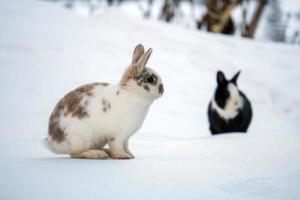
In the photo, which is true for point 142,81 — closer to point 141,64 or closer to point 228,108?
point 141,64

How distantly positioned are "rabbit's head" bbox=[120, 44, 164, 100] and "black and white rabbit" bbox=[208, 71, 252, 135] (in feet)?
8.31

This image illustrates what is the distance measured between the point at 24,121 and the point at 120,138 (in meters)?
3.39

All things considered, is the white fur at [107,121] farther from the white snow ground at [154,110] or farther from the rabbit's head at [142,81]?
the white snow ground at [154,110]

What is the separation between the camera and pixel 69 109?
315cm

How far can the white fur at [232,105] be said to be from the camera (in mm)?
5477

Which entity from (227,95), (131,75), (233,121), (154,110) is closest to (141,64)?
(131,75)

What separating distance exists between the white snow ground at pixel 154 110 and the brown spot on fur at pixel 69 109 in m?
0.18

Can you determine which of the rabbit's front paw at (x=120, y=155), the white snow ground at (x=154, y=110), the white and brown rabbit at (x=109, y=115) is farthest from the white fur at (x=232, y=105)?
the rabbit's front paw at (x=120, y=155)

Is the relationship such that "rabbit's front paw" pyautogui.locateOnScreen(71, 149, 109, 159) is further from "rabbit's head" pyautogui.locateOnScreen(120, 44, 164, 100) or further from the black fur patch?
the black fur patch

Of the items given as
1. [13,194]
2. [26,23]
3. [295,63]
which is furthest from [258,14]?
[13,194]

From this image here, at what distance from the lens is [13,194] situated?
218 cm

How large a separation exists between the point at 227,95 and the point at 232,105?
141 millimetres

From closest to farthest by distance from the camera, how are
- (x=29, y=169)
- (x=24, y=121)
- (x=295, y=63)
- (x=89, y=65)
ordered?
(x=29, y=169) → (x=24, y=121) → (x=89, y=65) → (x=295, y=63)

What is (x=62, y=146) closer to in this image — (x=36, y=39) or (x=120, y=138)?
(x=120, y=138)
